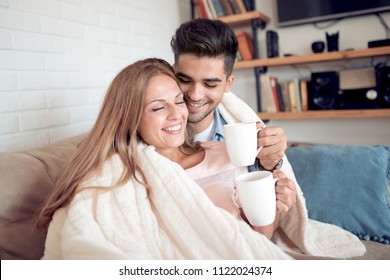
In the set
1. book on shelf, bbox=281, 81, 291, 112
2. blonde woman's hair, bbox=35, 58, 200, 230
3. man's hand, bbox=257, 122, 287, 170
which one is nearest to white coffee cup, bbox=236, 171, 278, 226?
man's hand, bbox=257, 122, 287, 170

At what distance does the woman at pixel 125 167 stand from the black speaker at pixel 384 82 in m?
1.38

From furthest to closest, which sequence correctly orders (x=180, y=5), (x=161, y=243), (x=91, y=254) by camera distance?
(x=180, y=5)
(x=161, y=243)
(x=91, y=254)

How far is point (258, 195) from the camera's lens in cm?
67

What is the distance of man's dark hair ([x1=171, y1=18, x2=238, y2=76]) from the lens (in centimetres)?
109

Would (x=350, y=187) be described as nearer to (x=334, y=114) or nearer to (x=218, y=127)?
(x=218, y=127)

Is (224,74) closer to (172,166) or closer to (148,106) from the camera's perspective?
(148,106)

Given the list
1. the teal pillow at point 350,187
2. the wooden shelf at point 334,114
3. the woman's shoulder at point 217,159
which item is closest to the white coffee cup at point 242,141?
the woman's shoulder at point 217,159

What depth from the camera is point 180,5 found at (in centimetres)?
240

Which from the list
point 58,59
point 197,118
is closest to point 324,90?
point 197,118

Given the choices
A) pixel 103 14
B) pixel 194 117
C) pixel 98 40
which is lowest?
pixel 194 117

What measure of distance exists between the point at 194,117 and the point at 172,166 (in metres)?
0.36

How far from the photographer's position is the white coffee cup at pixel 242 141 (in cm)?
77
